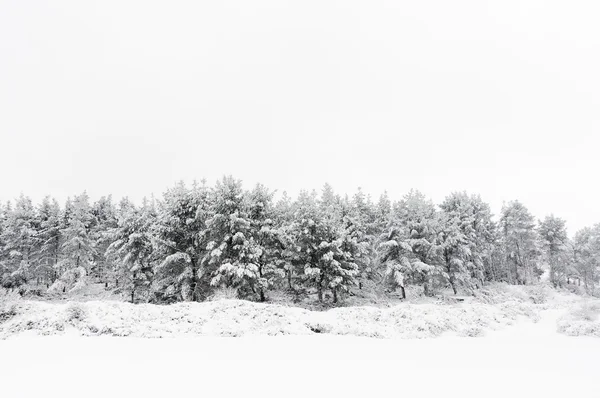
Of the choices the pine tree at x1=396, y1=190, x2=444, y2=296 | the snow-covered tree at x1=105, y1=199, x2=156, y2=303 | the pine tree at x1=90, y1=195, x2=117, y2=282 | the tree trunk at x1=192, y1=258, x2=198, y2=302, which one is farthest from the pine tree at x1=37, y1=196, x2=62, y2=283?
the pine tree at x1=396, y1=190, x2=444, y2=296

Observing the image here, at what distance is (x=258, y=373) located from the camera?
6.96 m

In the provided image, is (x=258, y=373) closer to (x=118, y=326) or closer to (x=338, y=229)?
(x=118, y=326)

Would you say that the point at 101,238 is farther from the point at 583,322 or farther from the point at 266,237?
the point at 583,322

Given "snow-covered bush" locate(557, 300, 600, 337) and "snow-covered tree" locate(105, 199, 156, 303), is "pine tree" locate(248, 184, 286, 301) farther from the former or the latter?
"snow-covered bush" locate(557, 300, 600, 337)

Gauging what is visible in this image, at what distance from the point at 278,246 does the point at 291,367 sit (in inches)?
933

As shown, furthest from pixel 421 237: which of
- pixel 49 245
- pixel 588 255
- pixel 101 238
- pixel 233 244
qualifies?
pixel 49 245

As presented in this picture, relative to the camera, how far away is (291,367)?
745cm

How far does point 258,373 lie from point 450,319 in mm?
11833

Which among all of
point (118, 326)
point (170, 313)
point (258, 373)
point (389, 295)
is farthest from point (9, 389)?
point (389, 295)

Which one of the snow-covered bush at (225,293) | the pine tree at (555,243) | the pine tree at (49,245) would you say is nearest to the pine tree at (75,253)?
the pine tree at (49,245)

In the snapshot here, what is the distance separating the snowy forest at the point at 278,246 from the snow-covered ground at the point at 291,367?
594 inches

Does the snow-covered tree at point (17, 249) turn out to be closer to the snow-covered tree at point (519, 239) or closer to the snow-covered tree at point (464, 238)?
the snow-covered tree at point (464, 238)

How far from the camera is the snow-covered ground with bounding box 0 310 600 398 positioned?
5973mm

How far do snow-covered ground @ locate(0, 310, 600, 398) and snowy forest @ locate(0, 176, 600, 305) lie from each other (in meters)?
15.1
